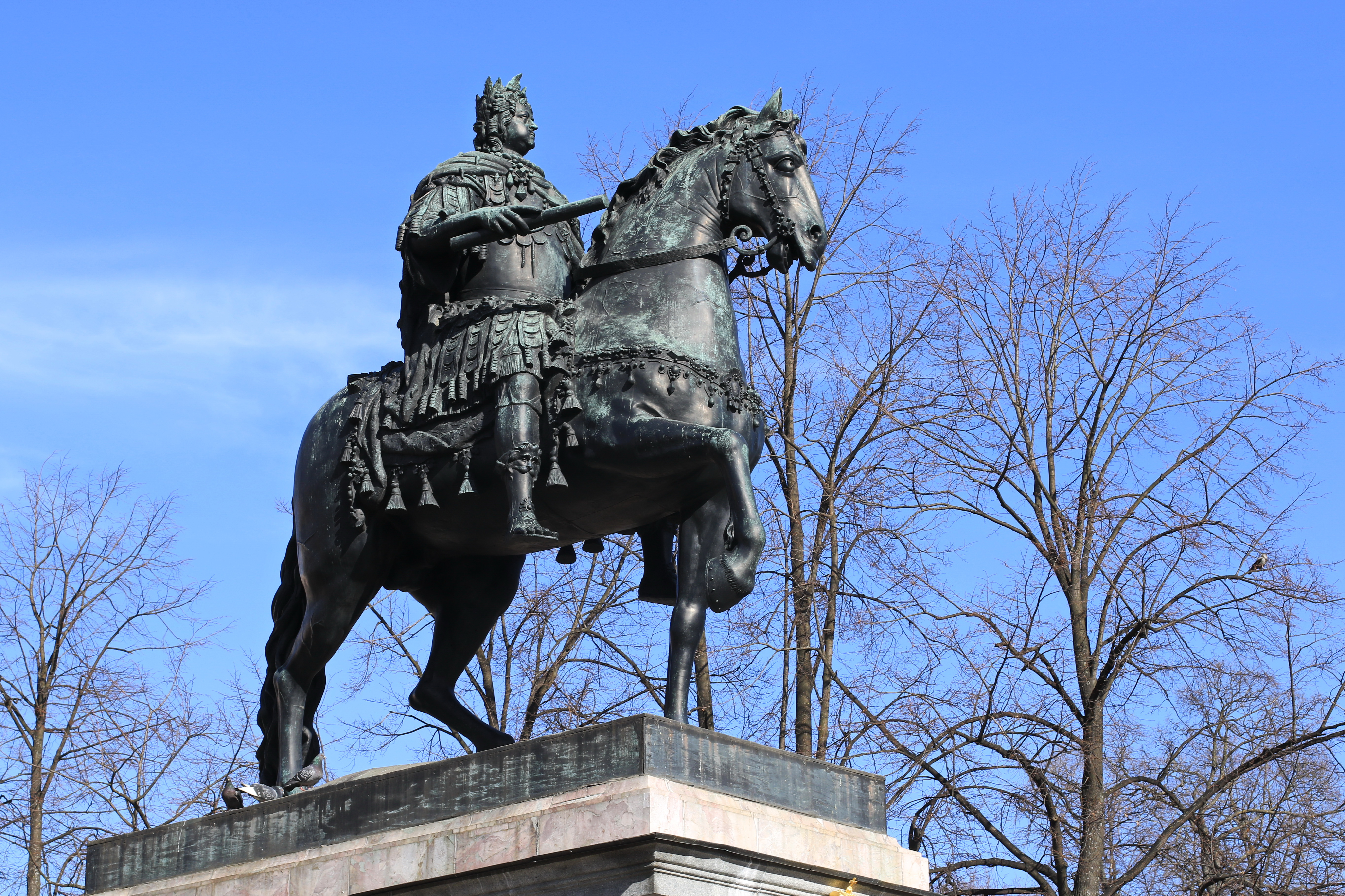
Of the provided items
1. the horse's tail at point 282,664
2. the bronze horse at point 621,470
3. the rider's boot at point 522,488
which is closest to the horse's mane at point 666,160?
the bronze horse at point 621,470

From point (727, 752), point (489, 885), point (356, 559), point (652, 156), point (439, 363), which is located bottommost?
point (489, 885)

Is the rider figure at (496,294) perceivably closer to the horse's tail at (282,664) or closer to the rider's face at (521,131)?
the rider's face at (521,131)

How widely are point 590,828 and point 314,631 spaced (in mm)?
2562

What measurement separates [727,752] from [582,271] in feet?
8.40

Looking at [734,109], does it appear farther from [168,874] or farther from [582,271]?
[168,874]

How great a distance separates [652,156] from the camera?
8.70 metres

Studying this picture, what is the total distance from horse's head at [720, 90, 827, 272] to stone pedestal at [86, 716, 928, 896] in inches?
92.1

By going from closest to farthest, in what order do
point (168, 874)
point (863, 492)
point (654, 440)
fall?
1. point (654, 440)
2. point (168, 874)
3. point (863, 492)

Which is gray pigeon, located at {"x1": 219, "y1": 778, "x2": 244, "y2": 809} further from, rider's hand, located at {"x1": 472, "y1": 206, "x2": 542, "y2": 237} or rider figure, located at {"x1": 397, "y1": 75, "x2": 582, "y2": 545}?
rider's hand, located at {"x1": 472, "y1": 206, "x2": 542, "y2": 237}

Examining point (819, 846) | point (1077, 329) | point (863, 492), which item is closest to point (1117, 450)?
point (1077, 329)

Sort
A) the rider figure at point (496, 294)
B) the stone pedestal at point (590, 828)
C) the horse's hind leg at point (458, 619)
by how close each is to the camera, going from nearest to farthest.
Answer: the stone pedestal at point (590, 828) → the rider figure at point (496, 294) → the horse's hind leg at point (458, 619)

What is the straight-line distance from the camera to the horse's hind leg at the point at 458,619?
9.11m

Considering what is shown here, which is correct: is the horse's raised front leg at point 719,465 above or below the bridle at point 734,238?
below

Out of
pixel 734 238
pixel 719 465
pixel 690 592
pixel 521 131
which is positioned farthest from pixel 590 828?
pixel 521 131
